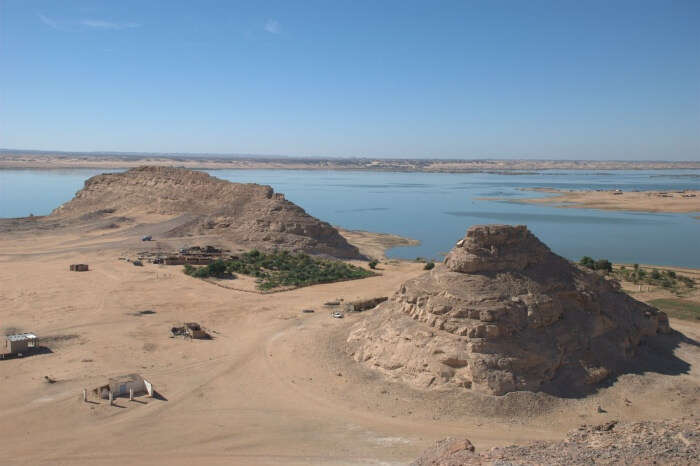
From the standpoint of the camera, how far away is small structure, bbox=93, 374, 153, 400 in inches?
655

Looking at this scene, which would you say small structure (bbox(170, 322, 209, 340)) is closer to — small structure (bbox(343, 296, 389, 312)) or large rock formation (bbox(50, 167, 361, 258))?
small structure (bbox(343, 296, 389, 312))

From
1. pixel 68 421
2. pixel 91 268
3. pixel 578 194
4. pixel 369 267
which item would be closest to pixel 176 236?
pixel 91 268

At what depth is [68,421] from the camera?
597 inches

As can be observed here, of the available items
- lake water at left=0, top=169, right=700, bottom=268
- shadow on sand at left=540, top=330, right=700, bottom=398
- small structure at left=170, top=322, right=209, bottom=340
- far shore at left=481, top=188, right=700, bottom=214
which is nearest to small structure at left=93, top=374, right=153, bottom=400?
small structure at left=170, top=322, right=209, bottom=340

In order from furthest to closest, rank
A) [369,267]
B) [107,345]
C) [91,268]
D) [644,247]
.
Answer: [644,247] < [369,267] < [91,268] < [107,345]

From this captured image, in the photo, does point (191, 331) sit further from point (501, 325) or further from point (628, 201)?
point (628, 201)

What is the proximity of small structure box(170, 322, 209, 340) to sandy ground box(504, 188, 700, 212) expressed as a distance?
84.6 m

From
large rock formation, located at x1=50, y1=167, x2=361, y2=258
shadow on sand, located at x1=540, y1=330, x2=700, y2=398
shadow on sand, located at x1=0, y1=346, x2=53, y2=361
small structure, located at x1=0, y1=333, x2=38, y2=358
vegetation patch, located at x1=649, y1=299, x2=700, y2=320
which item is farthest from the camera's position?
large rock formation, located at x1=50, y1=167, x2=361, y2=258

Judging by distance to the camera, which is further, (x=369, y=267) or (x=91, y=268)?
(x=369, y=267)

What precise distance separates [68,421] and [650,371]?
18.0 metres

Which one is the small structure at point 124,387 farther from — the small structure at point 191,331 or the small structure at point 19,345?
the small structure at point 191,331

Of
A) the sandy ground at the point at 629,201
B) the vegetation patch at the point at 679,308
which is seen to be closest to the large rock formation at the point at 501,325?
the vegetation patch at the point at 679,308

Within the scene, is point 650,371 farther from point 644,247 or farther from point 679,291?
point 644,247

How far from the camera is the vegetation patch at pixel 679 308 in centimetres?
2830
